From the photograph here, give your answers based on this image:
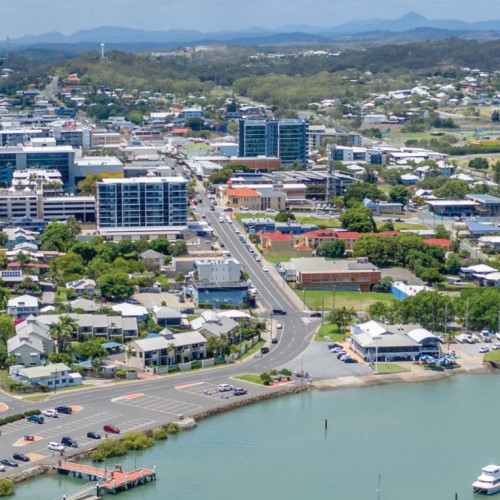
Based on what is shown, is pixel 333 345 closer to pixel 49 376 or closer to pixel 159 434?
pixel 49 376

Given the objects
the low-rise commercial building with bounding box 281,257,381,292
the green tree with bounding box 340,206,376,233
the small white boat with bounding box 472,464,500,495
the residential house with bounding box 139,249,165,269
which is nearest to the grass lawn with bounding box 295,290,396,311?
the low-rise commercial building with bounding box 281,257,381,292

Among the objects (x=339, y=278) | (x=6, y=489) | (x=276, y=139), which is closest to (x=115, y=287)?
(x=339, y=278)

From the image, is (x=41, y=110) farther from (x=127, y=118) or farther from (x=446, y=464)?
(x=446, y=464)

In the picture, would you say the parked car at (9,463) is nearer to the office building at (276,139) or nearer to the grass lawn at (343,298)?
the grass lawn at (343,298)

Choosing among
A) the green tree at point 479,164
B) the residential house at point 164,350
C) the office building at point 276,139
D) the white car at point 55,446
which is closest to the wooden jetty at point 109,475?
the white car at point 55,446

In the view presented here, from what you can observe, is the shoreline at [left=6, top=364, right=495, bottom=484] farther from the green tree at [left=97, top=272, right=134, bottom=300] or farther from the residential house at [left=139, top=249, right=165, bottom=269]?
the residential house at [left=139, top=249, right=165, bottom=269]

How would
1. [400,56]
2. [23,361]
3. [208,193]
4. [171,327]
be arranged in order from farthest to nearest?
[400,56]
[208,193]
[171,327]
[23,361]

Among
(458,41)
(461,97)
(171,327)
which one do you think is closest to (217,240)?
(171,327)
